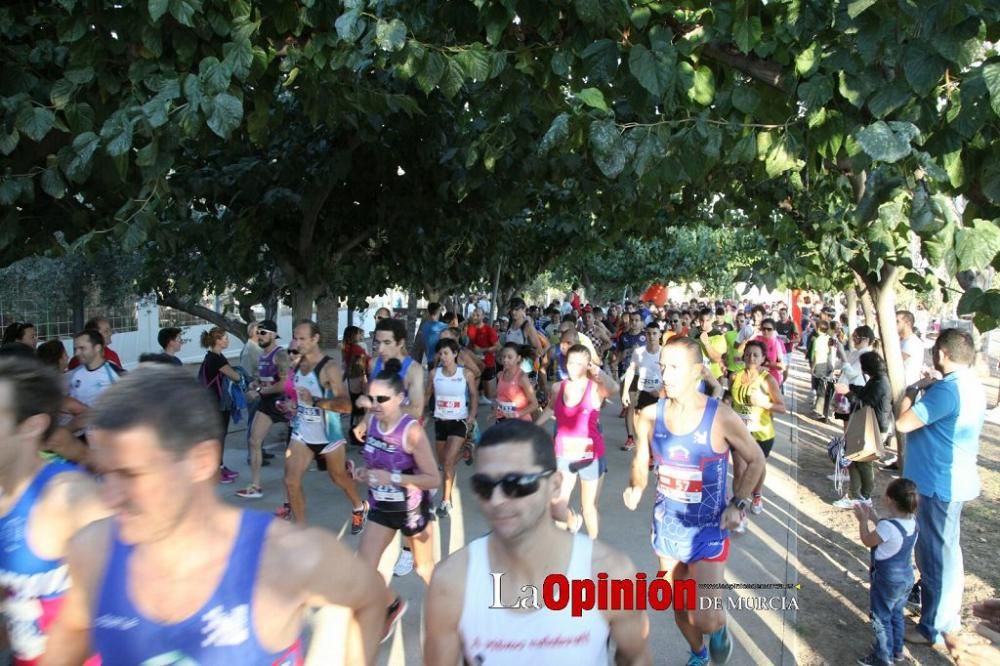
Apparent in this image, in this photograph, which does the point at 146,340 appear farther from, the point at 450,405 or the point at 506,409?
the point at 506,409

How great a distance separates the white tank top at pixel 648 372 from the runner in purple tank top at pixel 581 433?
338 cm

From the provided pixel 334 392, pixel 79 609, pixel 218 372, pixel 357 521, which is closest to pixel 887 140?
pixel 79 609

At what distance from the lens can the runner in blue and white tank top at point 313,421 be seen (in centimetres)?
607

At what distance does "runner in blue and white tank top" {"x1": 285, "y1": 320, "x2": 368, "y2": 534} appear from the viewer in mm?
6066

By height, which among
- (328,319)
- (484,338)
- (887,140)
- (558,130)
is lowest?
(484,338)

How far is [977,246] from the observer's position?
2.61 metres

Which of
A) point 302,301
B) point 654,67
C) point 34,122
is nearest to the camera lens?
point 654,67

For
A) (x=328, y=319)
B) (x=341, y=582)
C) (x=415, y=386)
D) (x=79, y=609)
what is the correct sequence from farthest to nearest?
(x=328, y=319)
(x=415, y=386)
(x=341, y=582)
(x=79, y=609)

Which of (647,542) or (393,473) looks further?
(647,542)

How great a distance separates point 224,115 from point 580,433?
3336mm

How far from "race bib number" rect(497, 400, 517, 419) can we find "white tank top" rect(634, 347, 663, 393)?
266 centimetres

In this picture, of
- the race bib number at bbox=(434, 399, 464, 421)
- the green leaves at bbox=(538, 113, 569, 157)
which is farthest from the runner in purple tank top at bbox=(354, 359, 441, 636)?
the race bib number at bbox=(434, 399, 464, 421)

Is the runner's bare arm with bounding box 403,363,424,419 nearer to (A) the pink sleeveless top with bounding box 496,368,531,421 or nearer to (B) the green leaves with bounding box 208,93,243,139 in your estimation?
(A) the pink sleeveless top with bounding box 496,368,531,421

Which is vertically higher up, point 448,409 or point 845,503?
point 448,409
